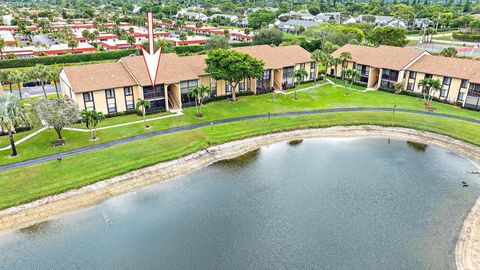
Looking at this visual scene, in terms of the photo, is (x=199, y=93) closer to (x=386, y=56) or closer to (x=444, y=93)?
(x=386, y=56)

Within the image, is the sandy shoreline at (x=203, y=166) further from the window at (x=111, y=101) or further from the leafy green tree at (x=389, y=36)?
the leafy green tree at (x=389, y=36)

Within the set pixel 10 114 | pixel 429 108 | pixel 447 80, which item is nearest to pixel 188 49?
pixel 447 80

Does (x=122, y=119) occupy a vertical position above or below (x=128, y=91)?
below

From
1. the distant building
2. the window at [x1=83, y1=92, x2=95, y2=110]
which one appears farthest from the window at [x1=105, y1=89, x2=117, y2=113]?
the distant building

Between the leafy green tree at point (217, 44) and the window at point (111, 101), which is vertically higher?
the leafy green tree at point (217, 44)

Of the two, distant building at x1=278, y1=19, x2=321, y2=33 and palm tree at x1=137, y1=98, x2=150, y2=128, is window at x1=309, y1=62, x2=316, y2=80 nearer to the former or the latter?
palm tree at x1=137, y1=98, x2=150, y2=128

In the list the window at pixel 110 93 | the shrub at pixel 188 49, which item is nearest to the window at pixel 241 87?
the window at pixel 110 93

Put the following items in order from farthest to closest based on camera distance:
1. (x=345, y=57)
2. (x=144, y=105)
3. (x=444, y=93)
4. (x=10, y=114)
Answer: (x=345, y=57) → (x=444, y=93) → (x=144, y=105) → (x=10, y=114)
